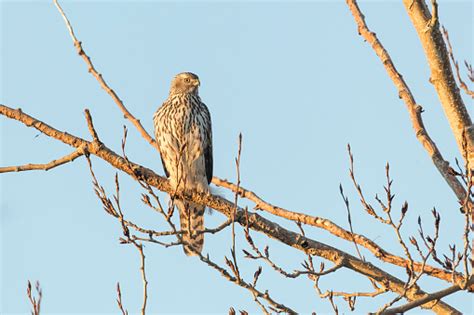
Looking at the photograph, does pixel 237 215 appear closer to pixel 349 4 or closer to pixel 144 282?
pixel 144 282

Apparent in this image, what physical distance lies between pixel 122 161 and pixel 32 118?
0.77m

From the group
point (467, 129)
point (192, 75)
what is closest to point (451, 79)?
point (467, 129)

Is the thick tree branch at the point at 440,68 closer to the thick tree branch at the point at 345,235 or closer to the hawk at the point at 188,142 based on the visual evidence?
the thick tree branch at the point at 345,235

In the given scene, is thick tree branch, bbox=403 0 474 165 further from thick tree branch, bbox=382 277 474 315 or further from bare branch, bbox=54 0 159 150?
bare branch, bbox=54 0 159 150

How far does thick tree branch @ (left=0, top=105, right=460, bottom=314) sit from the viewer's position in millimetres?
4828

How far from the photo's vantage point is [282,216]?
19.2ft

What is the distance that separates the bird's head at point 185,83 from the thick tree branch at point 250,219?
278 cm

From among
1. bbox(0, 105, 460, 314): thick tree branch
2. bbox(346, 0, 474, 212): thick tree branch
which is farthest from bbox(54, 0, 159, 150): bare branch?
bbox(346, 0, 474, 212): thick tree branch

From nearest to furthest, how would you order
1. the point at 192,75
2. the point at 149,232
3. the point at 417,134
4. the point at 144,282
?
the point at 144,282
the point at 149,232
the point at 417,134
the point at 192,75

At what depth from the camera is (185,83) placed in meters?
8.77

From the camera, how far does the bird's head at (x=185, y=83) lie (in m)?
8.59

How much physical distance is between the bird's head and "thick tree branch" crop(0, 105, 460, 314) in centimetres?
278

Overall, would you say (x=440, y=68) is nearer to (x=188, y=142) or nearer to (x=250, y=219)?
(x=250, y=219)

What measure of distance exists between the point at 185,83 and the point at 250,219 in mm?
3905
